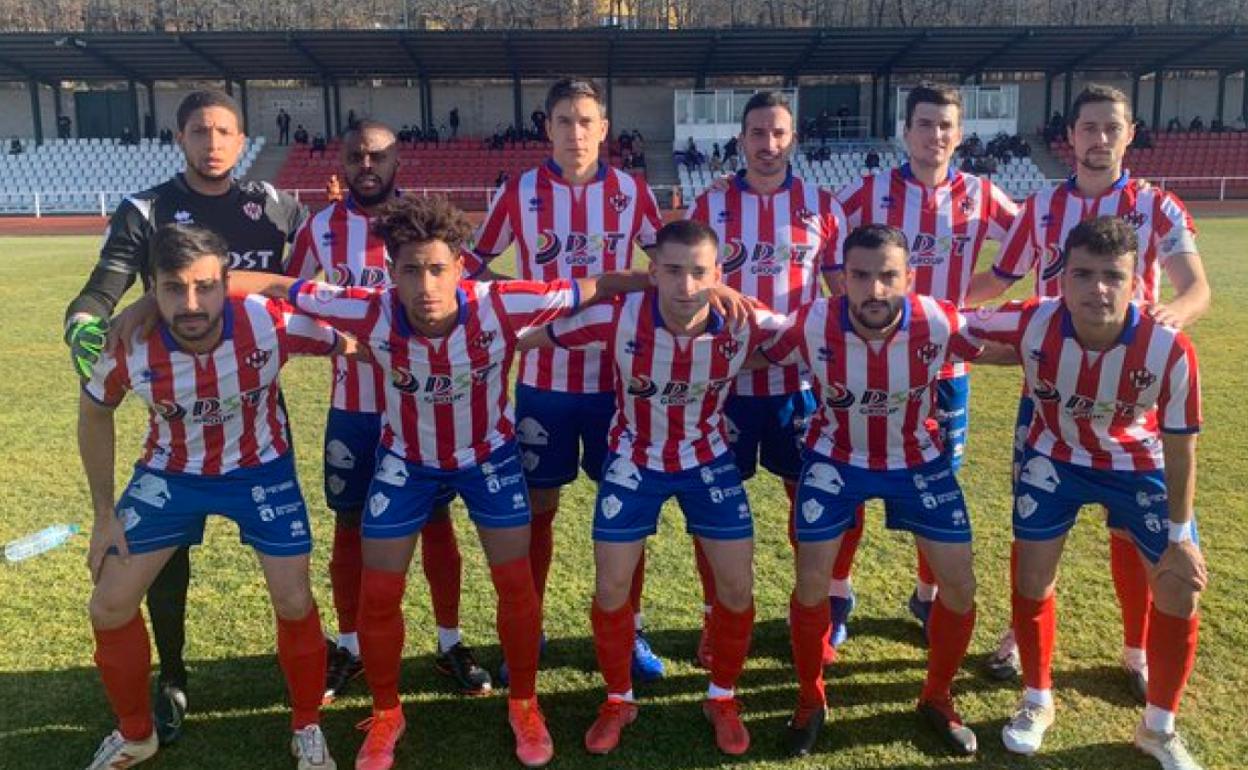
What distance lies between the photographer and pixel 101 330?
3354 mm

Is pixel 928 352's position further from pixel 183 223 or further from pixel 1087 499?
pixel 183 223

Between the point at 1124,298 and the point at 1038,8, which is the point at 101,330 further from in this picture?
the point at 1038,8

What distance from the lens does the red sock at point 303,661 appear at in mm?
3434

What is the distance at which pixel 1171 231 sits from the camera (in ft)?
13.0

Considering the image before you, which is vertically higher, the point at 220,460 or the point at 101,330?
the point at 101,330

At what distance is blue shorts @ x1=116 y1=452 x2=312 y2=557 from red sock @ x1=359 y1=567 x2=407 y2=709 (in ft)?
0.92

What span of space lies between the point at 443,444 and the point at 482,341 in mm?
410

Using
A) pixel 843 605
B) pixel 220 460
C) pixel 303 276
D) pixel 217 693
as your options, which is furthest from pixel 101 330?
pixel 843 605

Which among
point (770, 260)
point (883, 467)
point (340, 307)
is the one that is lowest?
point (883, 467)

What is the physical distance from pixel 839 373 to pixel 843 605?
128 cm

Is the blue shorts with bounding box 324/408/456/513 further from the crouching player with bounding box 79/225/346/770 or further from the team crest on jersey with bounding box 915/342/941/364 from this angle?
the team crest on jersey with bounding box 915/342/941/364

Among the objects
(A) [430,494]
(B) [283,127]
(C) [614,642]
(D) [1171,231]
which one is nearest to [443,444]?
(A) [430,494]

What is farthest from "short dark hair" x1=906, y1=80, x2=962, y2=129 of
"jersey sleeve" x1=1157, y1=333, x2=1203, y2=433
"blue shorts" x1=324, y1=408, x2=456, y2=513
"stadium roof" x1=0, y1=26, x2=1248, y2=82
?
"stadium roof" x1=0, y1=26, x2=1248, y2=82

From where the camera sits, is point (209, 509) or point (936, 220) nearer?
point (209, 509)
